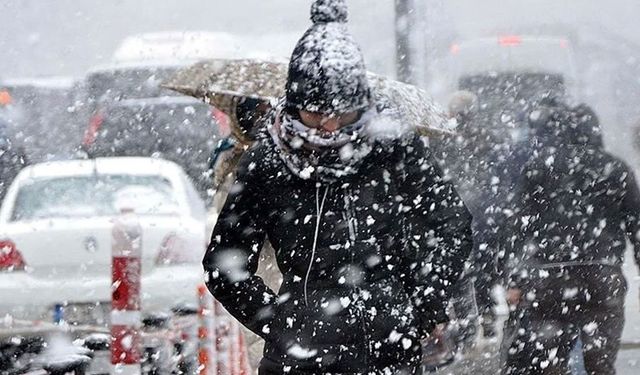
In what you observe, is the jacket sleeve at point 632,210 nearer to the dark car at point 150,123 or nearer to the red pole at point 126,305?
the red pole at point 126,305

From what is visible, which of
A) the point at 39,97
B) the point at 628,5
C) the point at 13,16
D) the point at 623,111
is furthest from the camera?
the point at 628,5

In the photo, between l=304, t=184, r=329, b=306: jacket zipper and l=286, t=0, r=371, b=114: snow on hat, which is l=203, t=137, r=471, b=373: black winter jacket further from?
l=286, t=0, r=371, b=114: snow on hat

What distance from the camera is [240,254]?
184 inches

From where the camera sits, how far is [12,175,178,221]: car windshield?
10.4 meters

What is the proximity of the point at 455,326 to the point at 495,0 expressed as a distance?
115 ft

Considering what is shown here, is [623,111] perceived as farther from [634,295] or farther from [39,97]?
[634,295]

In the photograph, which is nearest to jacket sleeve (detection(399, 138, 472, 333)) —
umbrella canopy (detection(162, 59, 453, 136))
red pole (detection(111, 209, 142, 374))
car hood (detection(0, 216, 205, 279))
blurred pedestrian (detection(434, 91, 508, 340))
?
blurred pedestrian (detection(434, 91, 508, 340))

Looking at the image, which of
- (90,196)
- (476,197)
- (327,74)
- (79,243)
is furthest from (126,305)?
(90,196)

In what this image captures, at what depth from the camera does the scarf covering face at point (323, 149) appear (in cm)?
446

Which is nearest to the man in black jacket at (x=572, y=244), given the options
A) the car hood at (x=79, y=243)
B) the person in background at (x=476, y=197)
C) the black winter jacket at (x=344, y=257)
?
the person in background at (x=476, y=197)

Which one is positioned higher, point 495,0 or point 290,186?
point 290,186

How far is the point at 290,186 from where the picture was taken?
4.57m

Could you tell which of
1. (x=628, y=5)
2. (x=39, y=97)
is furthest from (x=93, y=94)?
(x=628, y=5)

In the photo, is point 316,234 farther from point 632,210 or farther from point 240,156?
point 632,210
